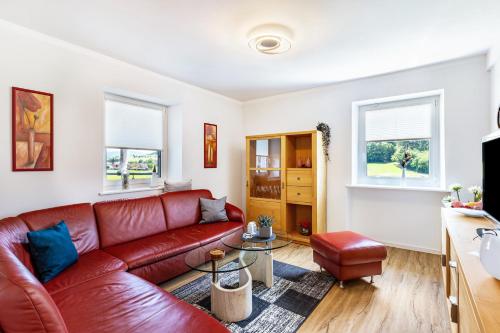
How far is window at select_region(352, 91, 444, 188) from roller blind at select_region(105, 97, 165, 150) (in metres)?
3.10

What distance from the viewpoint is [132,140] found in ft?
11.0

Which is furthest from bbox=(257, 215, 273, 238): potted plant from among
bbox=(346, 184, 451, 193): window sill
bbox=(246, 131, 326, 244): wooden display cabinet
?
bbox=(346, 184, 451, 193): window sill

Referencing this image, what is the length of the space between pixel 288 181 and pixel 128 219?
2340mm

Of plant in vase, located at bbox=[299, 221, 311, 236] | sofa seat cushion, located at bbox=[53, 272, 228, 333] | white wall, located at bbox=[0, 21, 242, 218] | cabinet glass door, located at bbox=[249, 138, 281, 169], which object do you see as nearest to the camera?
sofa seat cushion, located at bbox=[53, 272, 228, 333]

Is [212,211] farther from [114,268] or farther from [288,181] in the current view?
[114,268]

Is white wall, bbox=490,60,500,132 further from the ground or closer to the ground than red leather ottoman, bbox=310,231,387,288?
further from the ground

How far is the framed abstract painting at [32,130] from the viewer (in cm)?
220

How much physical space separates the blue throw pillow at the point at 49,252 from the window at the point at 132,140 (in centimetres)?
122

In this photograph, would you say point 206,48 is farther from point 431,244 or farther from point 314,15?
point 431,244

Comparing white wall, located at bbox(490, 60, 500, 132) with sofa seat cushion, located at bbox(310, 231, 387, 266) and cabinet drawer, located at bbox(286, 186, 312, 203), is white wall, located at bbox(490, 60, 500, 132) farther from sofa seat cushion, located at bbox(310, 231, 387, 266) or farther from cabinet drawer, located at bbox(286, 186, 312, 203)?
cabinet drawer, located at bbox(286, 186, 312, 203)

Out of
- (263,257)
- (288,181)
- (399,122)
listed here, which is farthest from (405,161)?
(263,257)

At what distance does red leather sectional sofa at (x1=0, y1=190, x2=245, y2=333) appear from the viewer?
879 millimetres

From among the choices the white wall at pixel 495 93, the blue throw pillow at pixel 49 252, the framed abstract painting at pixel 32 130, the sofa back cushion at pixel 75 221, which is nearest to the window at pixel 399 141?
the white wall at pixel 495 93

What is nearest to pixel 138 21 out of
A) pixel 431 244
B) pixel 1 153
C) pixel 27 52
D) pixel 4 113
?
pixel 27 52
